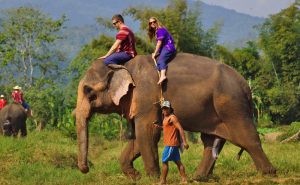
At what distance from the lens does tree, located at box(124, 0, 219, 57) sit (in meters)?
36.7

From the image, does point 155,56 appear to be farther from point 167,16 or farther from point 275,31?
point 275,31

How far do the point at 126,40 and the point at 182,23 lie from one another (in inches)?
1001

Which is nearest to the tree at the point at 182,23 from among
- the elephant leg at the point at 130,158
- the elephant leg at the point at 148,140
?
the elephant leg at the point at 130,158

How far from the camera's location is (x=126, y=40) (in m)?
12.4

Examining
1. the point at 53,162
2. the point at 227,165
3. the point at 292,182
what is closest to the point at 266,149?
the point at 227,165

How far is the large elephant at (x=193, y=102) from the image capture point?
11.5m

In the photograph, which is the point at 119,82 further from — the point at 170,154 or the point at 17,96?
the point at 17,96

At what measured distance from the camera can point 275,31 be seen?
4197cm

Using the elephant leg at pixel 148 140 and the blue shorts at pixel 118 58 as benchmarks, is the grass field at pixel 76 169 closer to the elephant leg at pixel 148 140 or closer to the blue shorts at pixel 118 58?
the elephant leg at pixel 148 140

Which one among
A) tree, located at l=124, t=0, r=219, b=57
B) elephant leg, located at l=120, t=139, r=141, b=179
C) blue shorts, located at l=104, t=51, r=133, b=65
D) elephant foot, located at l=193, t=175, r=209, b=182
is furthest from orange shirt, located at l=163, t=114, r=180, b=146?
tree, located at l=124, t=0, r=219, b=57

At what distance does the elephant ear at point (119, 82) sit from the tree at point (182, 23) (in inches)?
927

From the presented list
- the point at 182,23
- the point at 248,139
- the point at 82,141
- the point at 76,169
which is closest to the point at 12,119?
the point at 76,169

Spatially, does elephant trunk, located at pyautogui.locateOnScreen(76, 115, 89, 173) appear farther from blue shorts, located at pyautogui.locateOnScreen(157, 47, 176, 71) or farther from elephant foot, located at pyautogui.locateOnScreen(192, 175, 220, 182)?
elephant foot, located at pyautogui.locateOnScreen(192, 175, 220, 182)

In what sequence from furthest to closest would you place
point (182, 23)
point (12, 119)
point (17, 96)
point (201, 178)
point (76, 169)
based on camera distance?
point (182, 23), point (17, 96), point (12, 119), point (76, 169), point (201, 178)
